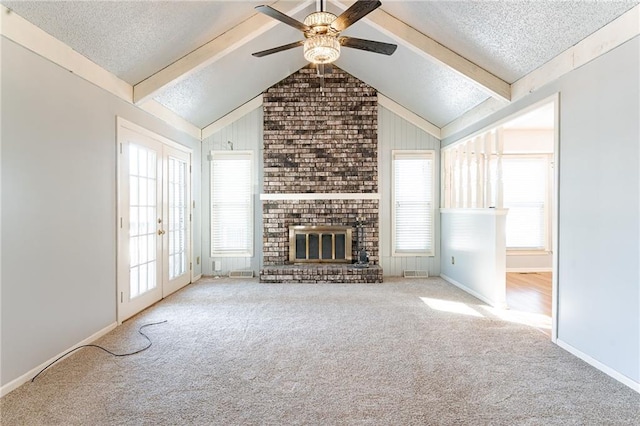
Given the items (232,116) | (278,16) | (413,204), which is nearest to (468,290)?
(413,204)

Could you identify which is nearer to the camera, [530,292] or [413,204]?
[530,292]

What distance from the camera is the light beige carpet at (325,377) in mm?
2070

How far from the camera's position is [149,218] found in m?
4.44

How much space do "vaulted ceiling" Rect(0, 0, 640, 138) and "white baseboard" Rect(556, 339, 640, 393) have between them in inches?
99.8

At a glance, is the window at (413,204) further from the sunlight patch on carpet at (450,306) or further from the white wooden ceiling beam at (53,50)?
the white wooden ceiling beam at (53,50)

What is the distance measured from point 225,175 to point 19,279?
13.4ft

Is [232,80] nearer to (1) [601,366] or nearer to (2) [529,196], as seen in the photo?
(1) [601,366]

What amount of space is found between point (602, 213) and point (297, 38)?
4.21 m

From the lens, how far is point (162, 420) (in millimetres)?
2014

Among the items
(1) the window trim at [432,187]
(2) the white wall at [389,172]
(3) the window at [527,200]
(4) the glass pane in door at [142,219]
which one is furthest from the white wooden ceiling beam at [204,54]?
(3) the window at [527,200]

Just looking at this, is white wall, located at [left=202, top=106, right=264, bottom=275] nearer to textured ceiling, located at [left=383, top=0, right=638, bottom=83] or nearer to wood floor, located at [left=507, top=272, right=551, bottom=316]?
textured ceiling, located at [left=383, top=0, right=638, bottom=83]

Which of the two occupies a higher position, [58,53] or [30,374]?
[58,53]

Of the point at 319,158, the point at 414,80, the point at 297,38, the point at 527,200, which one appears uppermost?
the point at 297,38

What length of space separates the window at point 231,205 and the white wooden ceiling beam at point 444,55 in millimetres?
3232
